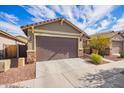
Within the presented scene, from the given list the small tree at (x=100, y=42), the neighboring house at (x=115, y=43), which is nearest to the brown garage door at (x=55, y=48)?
the small tree at (x=100, y=42)

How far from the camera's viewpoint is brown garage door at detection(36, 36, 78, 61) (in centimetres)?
1098

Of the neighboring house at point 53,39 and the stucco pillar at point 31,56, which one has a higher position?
the neighboring house at point 53,39

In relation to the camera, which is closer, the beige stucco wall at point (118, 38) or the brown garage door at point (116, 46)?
the brown garage door at point (116, 46)

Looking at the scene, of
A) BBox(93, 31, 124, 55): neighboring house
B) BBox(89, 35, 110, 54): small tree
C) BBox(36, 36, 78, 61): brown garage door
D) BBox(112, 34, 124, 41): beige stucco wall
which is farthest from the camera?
BBox(112, 34, 124, 41): beige stucco wall

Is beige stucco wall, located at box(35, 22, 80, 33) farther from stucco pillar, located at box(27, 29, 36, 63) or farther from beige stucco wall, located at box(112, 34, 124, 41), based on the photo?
beige stucco wall, located at box(112, 34, 124, 41)

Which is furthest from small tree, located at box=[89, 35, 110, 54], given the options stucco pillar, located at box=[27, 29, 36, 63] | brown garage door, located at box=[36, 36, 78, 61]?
stucco pillar, located at box=[27, 29, 36, 63]

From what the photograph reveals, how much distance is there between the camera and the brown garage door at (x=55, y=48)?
432 inches

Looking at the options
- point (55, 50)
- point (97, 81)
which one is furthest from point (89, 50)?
point (97, 81)

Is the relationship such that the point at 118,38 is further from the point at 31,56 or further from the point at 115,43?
the point at 31,56

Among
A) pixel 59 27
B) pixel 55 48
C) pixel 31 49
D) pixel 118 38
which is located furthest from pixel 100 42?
pixel 31 49

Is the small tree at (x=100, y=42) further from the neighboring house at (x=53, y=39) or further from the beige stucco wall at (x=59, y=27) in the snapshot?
the beige stucco wall at (x=59, y=27)

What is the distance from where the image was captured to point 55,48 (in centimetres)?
1180

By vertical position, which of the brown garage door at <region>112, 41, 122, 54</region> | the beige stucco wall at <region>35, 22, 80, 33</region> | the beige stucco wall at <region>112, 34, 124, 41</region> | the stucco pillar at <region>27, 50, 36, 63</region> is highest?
the beige stucco wall at <region>35, 22, 80, 33</region>
